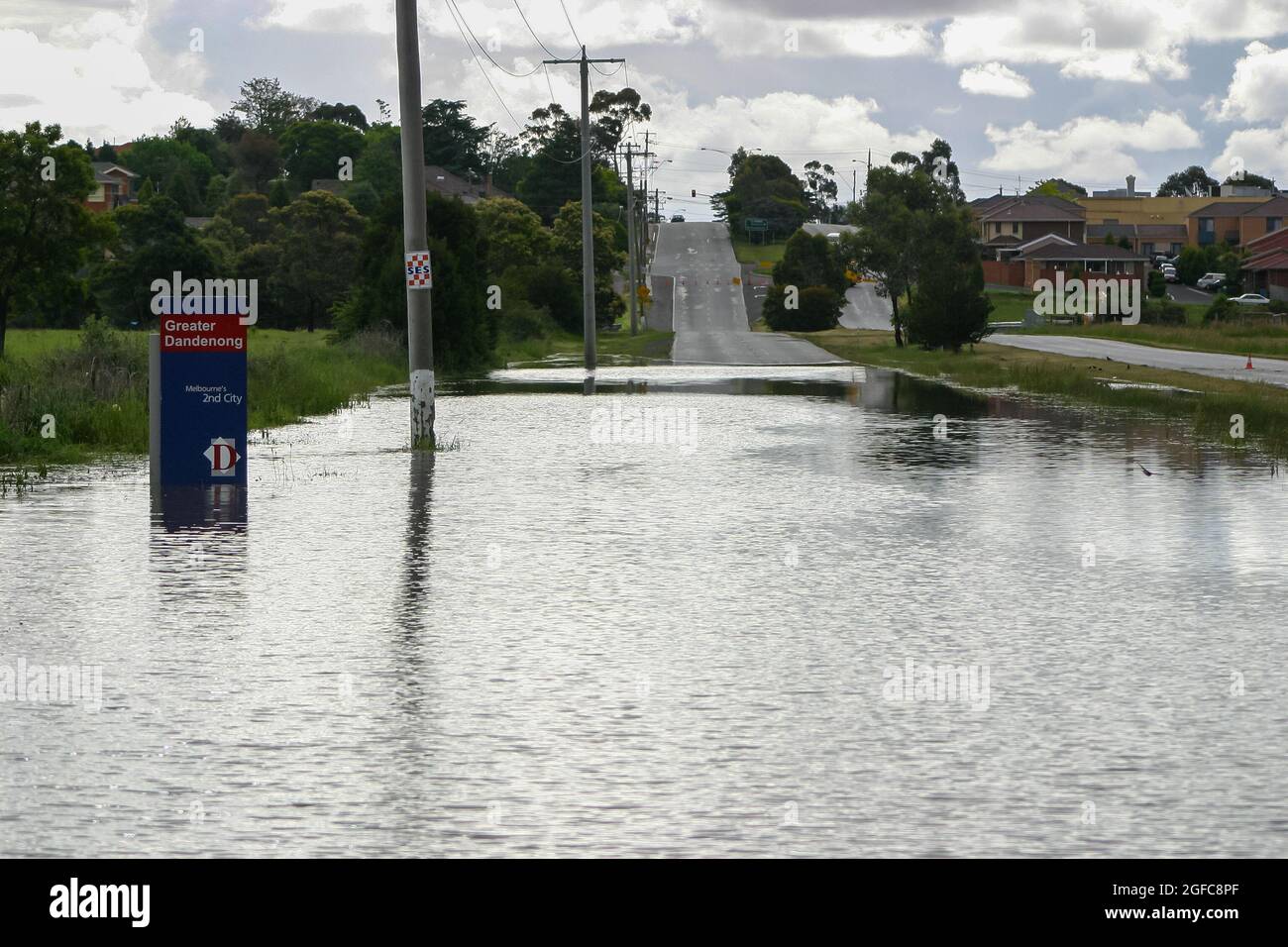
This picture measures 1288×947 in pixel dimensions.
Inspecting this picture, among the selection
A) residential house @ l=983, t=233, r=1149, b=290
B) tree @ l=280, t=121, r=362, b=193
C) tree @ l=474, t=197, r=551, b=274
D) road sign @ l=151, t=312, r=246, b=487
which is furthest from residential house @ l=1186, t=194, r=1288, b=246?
road sign @ l=151, t=312, r=246, b=487

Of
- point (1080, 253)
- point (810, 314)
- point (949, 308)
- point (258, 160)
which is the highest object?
point (258, 160)

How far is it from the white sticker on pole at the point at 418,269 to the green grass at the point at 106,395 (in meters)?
3.85

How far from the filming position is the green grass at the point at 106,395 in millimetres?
→ 22531

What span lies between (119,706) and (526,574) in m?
4.55

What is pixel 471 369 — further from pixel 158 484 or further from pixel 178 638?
pixel 178 638

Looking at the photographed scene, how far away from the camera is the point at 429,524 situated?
15766 millimetres

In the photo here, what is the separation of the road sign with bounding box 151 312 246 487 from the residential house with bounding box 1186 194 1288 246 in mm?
178508

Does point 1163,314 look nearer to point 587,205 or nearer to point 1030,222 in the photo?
point 587,205

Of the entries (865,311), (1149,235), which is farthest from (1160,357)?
(1149,235)

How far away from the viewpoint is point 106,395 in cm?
2592

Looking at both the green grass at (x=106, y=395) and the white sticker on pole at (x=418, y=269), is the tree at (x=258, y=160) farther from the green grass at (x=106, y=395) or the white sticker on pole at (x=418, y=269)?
the white sticker on pole at (x=418, y=269)

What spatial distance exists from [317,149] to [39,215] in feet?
368

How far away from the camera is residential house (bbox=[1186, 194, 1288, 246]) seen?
608 feet

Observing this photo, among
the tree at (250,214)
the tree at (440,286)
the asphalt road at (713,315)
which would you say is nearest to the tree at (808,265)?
the asphalt road at (713,315)
